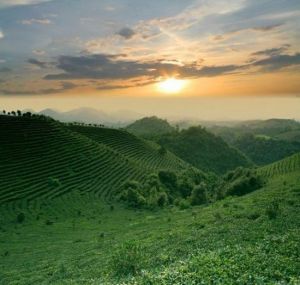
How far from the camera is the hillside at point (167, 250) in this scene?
917 inches

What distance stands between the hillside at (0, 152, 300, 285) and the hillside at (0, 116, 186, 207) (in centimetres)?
2727

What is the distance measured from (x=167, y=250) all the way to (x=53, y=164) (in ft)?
339

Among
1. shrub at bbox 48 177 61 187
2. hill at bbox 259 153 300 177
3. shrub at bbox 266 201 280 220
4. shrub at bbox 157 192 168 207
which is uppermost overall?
shrub at bbox 266 201 280 220

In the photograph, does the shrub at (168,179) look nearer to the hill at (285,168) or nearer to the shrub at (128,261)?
the hill at (285,168)

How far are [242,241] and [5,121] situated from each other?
14830 cm

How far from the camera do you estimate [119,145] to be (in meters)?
195

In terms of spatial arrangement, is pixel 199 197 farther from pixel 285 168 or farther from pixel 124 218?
pixel 285 168

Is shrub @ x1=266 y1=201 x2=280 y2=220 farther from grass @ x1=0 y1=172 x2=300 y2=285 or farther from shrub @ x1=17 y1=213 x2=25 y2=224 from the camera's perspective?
shrub @ x1=17 y1=213 x2=25 y2=224

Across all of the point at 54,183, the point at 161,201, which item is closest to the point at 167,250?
the point at 161,201

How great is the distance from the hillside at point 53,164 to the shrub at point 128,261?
72586 millimetres

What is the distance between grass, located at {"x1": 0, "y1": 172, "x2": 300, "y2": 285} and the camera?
2325 cm

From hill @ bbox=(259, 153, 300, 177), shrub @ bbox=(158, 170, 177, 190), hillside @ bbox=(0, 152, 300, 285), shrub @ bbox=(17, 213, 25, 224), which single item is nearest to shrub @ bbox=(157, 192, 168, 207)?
shrub @ bbox=(158, 170, 177, 190)

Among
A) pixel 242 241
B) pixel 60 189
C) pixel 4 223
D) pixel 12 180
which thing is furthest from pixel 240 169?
pixel 242 241

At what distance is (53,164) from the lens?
13600cm
